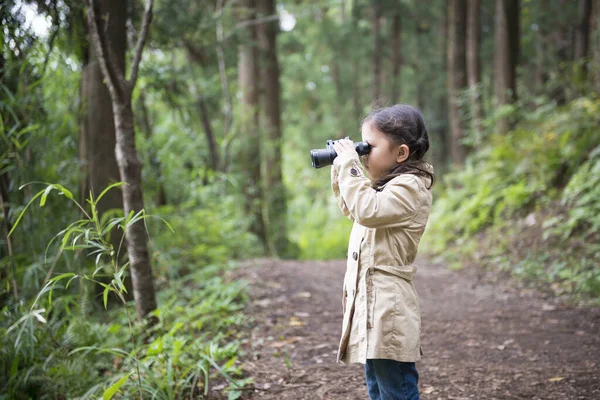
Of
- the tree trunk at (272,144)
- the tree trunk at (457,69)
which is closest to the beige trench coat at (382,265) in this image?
the tree trunk at (272,144)

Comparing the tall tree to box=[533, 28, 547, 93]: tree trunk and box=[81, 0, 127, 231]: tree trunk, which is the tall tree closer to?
box=[81, 0, 127, 231]: tree trunk

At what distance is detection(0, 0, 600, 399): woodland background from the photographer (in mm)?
3254

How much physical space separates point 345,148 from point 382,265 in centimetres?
56

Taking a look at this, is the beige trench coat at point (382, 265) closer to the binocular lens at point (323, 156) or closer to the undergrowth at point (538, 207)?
the binocular lens at point (323, 156)

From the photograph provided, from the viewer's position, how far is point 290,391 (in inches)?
115

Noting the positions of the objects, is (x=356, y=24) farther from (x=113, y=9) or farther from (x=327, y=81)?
(x=113, y=9)

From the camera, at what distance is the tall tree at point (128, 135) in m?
3.15

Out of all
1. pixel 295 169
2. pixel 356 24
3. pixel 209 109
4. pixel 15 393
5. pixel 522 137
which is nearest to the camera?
pixel 15 393

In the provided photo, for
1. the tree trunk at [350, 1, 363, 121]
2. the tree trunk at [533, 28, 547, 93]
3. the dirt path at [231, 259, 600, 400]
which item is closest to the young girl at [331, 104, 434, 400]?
the dirt path at [231, 259, 600, 400]

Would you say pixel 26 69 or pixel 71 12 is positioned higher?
pixel 71 12

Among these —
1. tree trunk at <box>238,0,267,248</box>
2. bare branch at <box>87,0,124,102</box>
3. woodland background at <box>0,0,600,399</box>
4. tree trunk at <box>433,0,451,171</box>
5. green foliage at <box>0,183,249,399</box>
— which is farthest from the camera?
tree trunk at <box>433,0,451,171</box>

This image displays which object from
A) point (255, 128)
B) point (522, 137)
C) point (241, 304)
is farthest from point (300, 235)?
point (241, 304)

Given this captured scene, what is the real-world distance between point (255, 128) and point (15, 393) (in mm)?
6790

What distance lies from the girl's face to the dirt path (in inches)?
55.7
